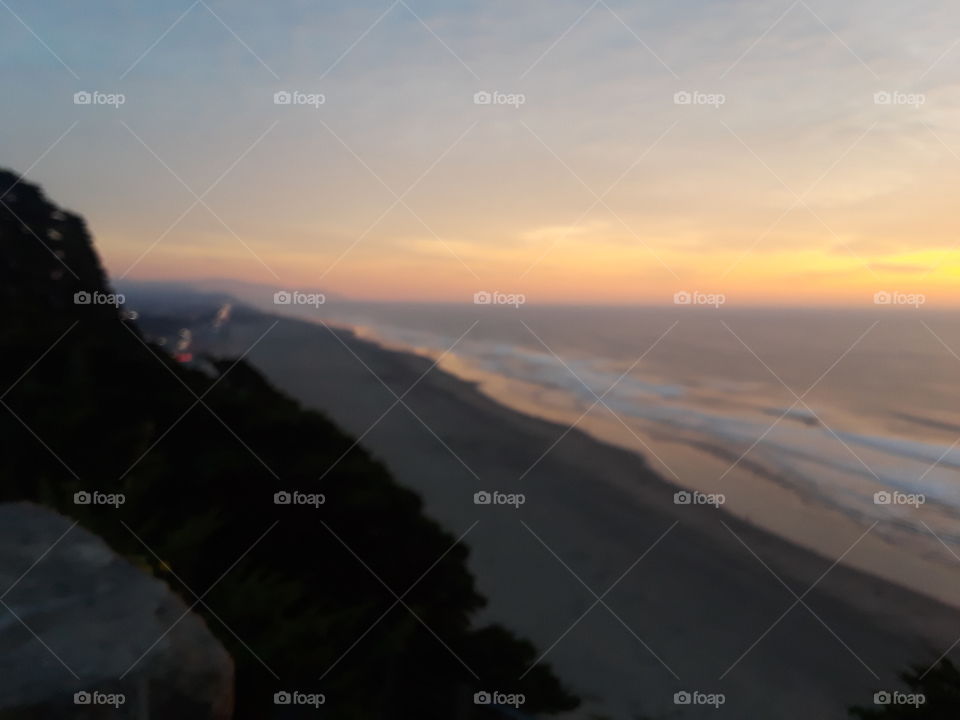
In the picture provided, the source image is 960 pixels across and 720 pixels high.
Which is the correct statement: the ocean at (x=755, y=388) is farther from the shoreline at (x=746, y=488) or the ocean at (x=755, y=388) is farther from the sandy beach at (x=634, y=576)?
the sandy beach at (x=634, y=576)

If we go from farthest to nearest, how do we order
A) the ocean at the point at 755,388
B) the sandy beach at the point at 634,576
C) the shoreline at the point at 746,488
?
the ocean at the point at 755,388 → the shoreline at the point at 746,488 → the sandy beach at the point at 634,576

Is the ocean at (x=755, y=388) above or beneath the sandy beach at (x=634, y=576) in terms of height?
above

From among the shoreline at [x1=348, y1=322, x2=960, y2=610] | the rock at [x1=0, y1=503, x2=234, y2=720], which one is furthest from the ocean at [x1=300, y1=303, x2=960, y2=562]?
the rock at [x1=0, y1=503, x2=234, y2=720]

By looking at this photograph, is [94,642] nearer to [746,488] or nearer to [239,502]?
[239,502]

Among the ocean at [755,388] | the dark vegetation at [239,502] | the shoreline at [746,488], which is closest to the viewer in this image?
the dark vegetation at [239,502]

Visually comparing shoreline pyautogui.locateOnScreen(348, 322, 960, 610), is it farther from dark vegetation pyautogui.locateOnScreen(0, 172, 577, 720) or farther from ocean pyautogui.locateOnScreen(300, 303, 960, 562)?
dark vegetation pyautogui.locateOnScreen(0, 172, 577, 720)

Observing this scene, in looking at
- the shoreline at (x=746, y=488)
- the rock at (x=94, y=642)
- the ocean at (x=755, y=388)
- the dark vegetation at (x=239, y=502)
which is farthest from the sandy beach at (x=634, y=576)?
the rock at (x=94, y=642)

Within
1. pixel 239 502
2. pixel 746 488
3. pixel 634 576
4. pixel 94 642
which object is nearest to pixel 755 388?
pixel 746 488
